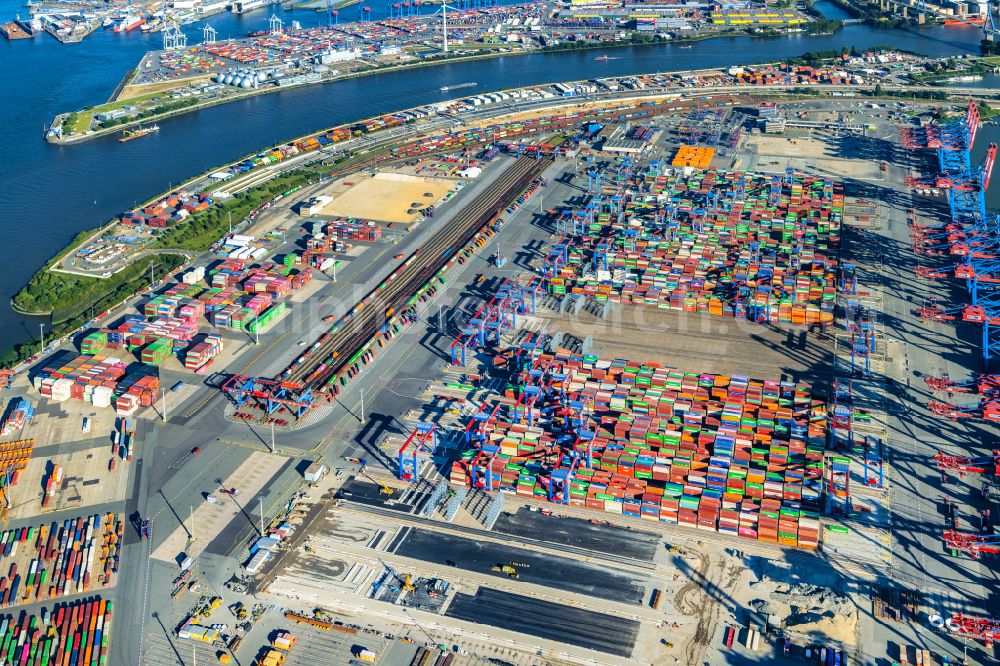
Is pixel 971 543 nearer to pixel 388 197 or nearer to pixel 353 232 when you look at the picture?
pixel 353 232

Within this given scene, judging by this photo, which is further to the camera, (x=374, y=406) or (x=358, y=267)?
(x=358, y=267)

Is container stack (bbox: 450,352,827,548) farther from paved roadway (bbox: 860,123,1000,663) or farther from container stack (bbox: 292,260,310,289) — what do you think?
container stack (bbox: 292,260,310,289)

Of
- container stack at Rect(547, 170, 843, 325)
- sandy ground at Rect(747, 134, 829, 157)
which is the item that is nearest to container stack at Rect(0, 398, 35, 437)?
container stack at Rect(547, 170, 843, 325)

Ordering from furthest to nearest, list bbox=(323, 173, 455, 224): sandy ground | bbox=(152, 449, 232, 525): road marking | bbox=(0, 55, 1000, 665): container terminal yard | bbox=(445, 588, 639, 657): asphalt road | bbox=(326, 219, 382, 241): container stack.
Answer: bbox=(323, 173, 455, 224): sandy ground, bbox=(326, 219, 382, 241): container stack, bbox=(152, 449, 232, 525): road marking, bbox=(0, 55, 1000, 665): container terminal yard, bbox=(445, 588, 639, 657): asphalt road

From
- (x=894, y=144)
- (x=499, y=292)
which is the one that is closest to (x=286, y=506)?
(x=499, y=292)

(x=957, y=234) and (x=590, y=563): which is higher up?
(x=957, y=234)

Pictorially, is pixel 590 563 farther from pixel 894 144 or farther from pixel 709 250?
pixel 894 144
